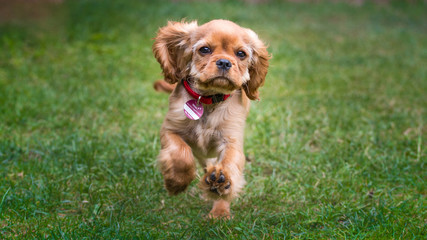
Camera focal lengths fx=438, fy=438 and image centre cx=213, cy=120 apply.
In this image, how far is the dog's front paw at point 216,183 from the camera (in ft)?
8.24

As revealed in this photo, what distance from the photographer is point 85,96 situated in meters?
5.28

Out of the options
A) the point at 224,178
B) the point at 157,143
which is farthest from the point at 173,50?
the point at 157,143

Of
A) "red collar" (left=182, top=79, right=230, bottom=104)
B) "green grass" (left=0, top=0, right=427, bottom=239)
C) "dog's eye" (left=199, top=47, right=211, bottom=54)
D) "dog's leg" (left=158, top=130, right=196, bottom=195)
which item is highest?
"dog's eye" (left=199, top=47, right=211, bottom=54)

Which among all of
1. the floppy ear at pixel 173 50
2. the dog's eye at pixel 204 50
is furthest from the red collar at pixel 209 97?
the dog's eye at pixel 204 50

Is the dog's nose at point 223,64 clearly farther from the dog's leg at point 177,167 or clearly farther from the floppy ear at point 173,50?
the dog's leg at point 177,167

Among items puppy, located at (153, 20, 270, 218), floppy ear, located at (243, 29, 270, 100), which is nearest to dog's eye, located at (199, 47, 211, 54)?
puppy, located at (153, 20, 270, 218)

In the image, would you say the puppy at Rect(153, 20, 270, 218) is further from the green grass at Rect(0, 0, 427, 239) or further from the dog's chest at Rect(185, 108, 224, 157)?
the green grass at Rect(0, 0, 427, 239)

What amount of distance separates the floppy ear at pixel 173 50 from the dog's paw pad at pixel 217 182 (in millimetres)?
785

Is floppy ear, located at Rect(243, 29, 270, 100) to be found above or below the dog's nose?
below

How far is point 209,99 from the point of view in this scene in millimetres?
2883

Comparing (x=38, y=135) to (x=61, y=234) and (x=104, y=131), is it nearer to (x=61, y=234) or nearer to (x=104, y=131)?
(x=104, y=131)

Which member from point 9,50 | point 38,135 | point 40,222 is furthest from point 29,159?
point 9,50

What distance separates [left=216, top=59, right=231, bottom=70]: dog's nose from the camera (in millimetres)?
2598

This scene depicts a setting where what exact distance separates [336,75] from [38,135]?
14.6 feet
